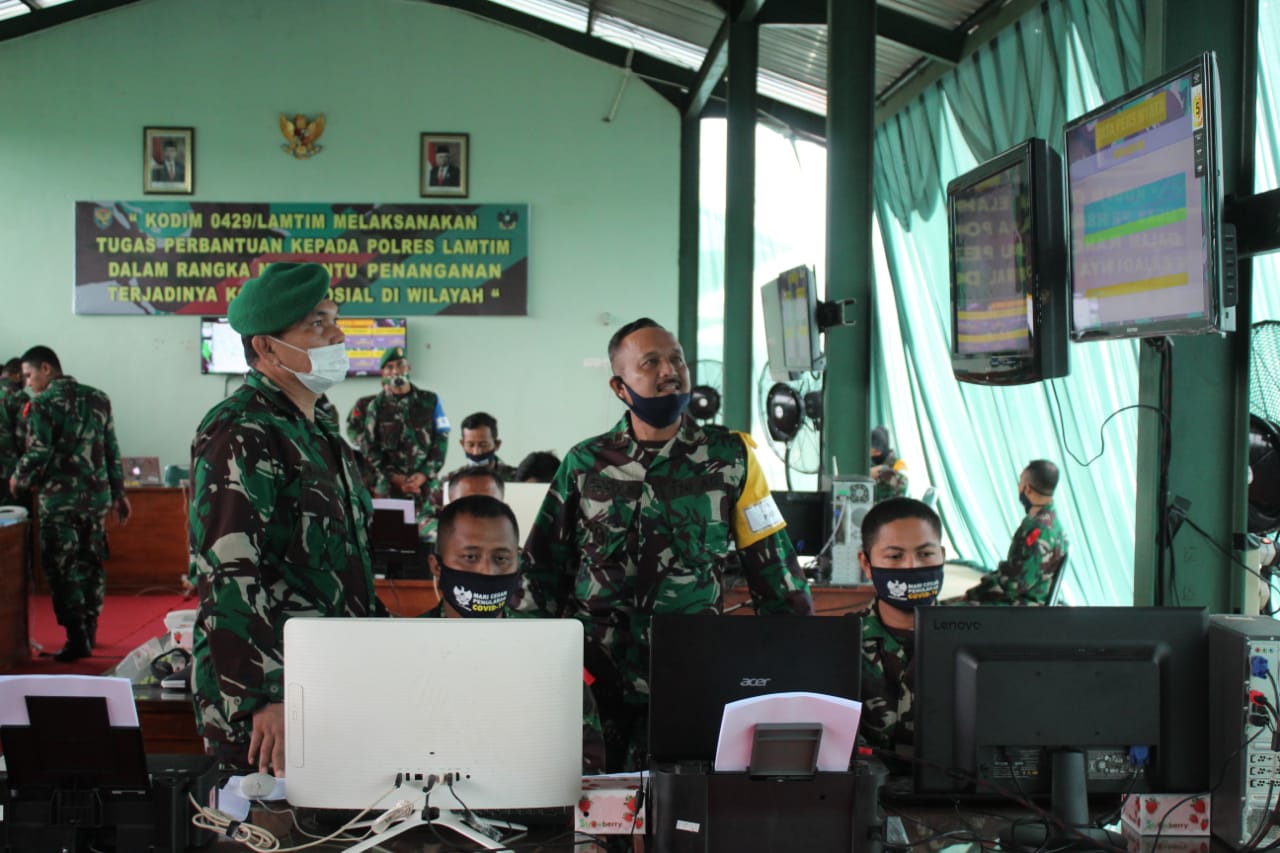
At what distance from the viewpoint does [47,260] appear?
10.2 meters

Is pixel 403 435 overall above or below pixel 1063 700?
above

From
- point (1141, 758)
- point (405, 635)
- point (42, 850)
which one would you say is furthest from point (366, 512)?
point (1141, 758)

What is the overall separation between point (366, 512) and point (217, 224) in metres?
8.96

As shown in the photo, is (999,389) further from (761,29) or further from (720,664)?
(720,664)

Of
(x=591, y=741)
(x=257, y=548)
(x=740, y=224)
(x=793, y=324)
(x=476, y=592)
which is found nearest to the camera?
(x=257, y=548)

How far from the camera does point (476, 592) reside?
261 cm

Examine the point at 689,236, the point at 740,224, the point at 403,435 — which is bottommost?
the point at 403,435

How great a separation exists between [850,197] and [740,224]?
9.89 feet

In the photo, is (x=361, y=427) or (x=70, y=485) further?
(x=361, y=427)

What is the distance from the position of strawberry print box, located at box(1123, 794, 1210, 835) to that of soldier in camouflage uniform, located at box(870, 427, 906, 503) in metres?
4.23

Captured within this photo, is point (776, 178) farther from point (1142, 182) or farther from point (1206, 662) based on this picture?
point (1206, 662)

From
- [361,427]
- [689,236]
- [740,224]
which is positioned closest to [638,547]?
[361,427]

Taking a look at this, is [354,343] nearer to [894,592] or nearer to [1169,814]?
[894,592]

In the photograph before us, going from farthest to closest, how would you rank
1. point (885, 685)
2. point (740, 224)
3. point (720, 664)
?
point (740, 224), point (885, 685), point (720, 664)
